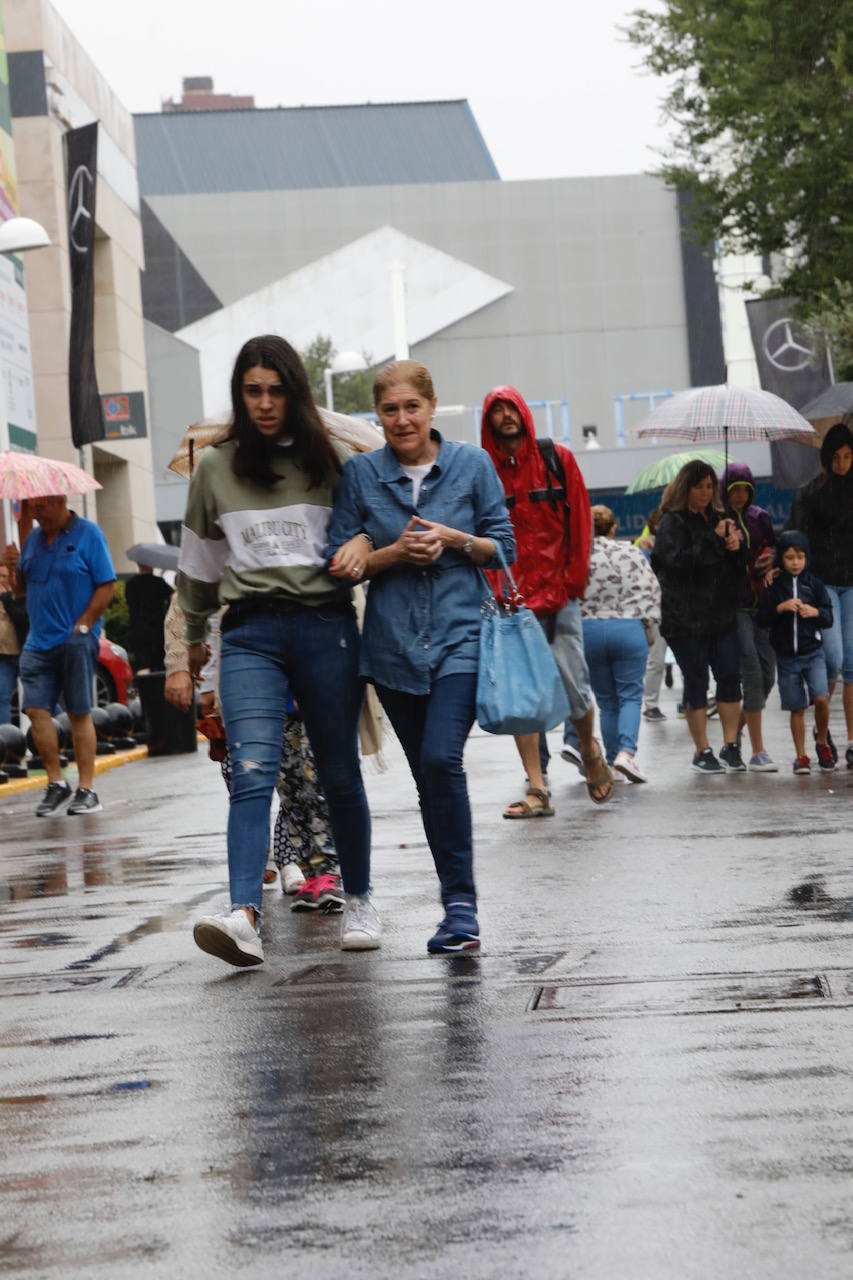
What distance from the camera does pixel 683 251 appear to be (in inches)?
3376

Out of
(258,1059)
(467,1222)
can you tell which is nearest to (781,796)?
(258,1059)

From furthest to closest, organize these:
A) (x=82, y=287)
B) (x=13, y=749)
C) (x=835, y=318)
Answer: (x=82, y=287), (x=835, y=318), (x=13, y=749)

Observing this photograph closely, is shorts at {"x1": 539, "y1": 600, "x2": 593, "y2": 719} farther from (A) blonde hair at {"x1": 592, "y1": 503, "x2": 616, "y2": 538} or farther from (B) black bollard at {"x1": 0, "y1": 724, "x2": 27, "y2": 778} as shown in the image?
(B) black bollard at {"x1": 0, "y1": 724, "x2": 27, "y2": 778}

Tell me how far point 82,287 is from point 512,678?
88.6 feet

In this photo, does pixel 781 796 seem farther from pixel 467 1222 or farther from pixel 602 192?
pixel 602 192

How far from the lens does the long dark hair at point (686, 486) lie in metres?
13.5

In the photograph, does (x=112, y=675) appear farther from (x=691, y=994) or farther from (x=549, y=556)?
(x=691, y=994)

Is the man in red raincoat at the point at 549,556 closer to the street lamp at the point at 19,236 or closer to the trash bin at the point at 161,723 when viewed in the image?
the trash bin at the point at 161,723

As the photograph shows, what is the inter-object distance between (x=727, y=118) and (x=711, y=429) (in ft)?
43.7

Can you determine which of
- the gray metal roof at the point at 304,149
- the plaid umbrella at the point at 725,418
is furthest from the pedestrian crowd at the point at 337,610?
the gray metal roof at the point at 304,149

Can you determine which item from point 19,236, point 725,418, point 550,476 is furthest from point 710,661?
point 19,236

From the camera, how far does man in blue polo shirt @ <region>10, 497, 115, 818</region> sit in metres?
13.4

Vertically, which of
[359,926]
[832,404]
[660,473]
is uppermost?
[832,404]

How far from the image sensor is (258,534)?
682 cm
